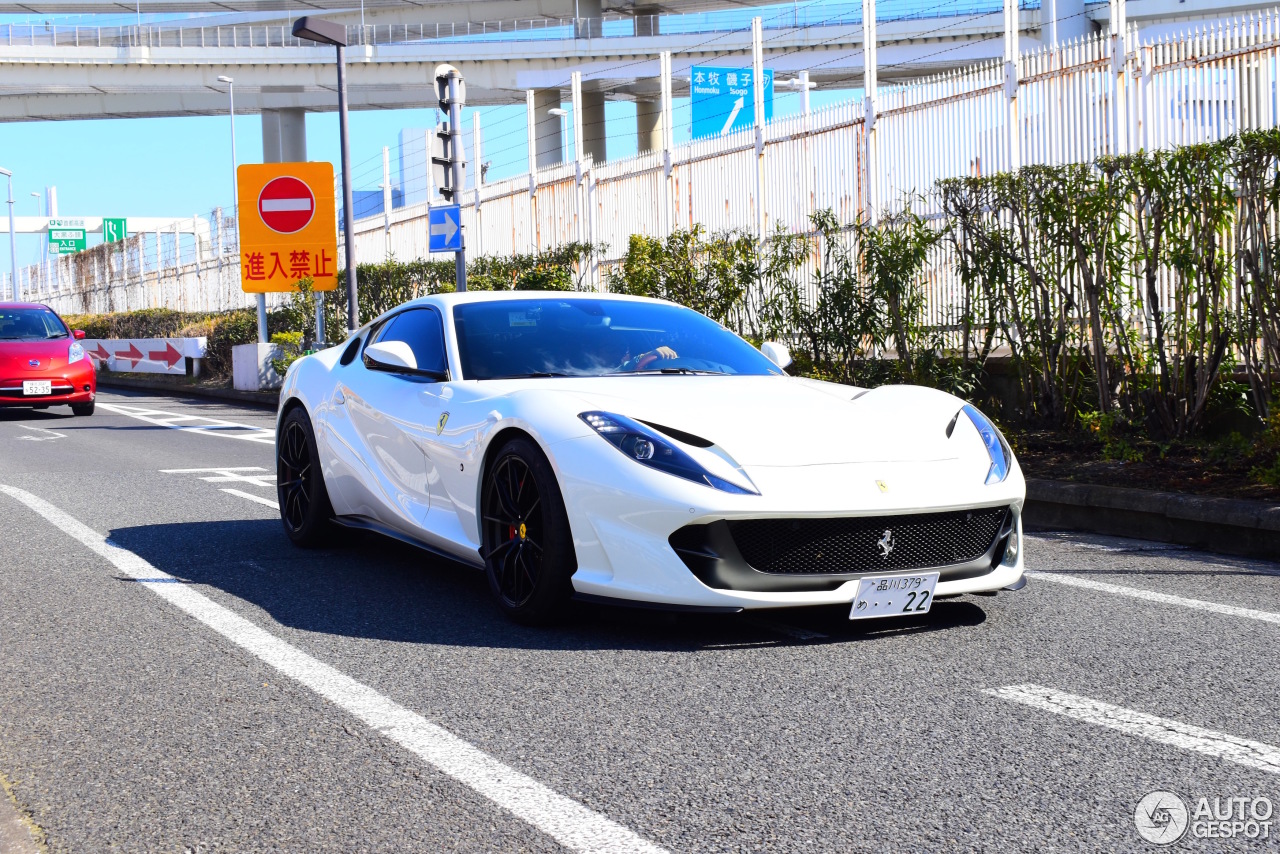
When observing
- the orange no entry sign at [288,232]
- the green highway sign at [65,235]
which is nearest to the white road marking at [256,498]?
the orange no entry sign at [288,232]

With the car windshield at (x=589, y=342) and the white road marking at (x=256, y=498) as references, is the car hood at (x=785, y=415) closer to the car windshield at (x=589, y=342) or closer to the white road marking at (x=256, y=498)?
the car windshield at (x=589, y=342)

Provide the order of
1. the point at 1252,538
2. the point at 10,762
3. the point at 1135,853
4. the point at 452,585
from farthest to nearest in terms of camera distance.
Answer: the point at 1252,538
the point at 452,585
the point at 10,762
the point at 1135,853

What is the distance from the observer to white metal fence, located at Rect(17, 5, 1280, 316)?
10055 millimetres

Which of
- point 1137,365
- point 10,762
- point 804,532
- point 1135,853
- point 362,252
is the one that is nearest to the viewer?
point 1135,853

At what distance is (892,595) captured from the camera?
4.57m

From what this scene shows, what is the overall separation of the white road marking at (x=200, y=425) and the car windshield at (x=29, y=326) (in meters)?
1.46

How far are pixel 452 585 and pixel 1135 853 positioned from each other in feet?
11.9

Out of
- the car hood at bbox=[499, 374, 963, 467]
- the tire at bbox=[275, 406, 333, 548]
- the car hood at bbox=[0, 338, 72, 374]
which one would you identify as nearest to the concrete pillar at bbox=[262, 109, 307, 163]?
the car hood at bbox=[0, 338, 72, 374]

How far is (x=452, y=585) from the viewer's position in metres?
5.96

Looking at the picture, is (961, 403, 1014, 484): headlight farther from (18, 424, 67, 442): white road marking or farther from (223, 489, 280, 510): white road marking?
(18, 424, 67, 442): white road marking

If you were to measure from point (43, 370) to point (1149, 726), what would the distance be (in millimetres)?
17569

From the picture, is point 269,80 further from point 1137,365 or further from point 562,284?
point 1137,365

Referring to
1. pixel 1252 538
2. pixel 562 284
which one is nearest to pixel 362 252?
pixel 562 284

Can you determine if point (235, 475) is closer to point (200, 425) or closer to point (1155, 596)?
point (200, 425)
